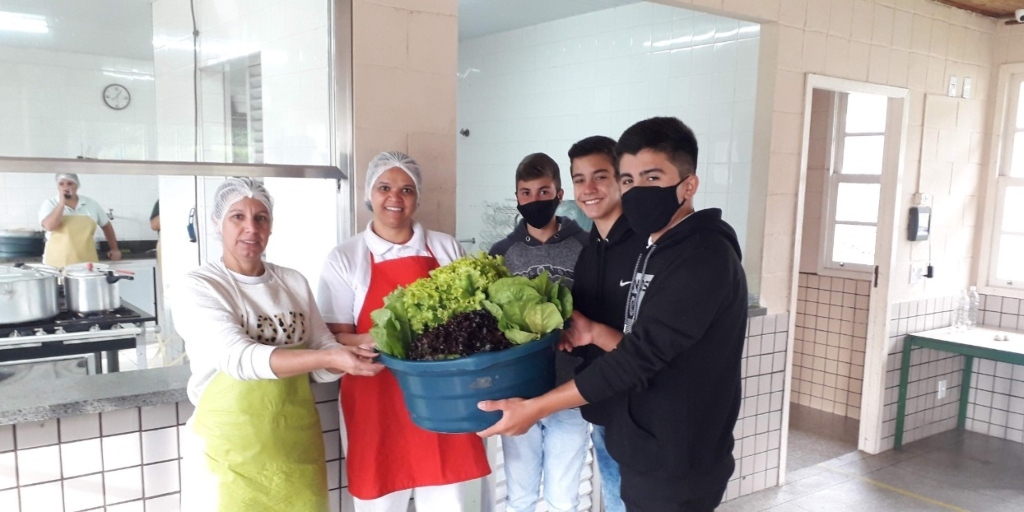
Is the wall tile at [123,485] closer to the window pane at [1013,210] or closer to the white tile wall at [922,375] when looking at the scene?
the white tile wall at [922,375]

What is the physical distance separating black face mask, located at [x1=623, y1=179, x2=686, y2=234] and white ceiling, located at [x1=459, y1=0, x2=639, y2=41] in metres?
2.81

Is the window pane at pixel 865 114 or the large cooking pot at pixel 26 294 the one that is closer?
the large cooking pot at pixel 26 294

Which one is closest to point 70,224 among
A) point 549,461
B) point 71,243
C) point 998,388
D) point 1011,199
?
point 71,243

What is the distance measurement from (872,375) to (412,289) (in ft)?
12.5

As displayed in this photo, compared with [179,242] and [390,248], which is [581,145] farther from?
[179,242]

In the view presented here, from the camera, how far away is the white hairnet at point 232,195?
183 cm

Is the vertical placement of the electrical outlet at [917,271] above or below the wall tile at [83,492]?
above

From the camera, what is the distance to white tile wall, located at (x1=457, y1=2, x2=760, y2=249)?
3.74m

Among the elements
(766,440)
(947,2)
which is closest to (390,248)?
(766,440)

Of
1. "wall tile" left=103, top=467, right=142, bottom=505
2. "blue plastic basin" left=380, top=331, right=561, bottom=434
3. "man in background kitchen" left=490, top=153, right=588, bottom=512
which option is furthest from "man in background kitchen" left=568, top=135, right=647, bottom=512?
"wall tile" left=103, top=467, right=142, bottom=505

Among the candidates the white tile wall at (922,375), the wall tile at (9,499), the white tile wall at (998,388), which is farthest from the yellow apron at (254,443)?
the white tile wall at (998,388)

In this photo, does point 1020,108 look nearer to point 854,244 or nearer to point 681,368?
point 854,244

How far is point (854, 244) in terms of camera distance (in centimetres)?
518

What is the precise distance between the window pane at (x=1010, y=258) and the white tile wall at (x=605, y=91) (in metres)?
2.36
